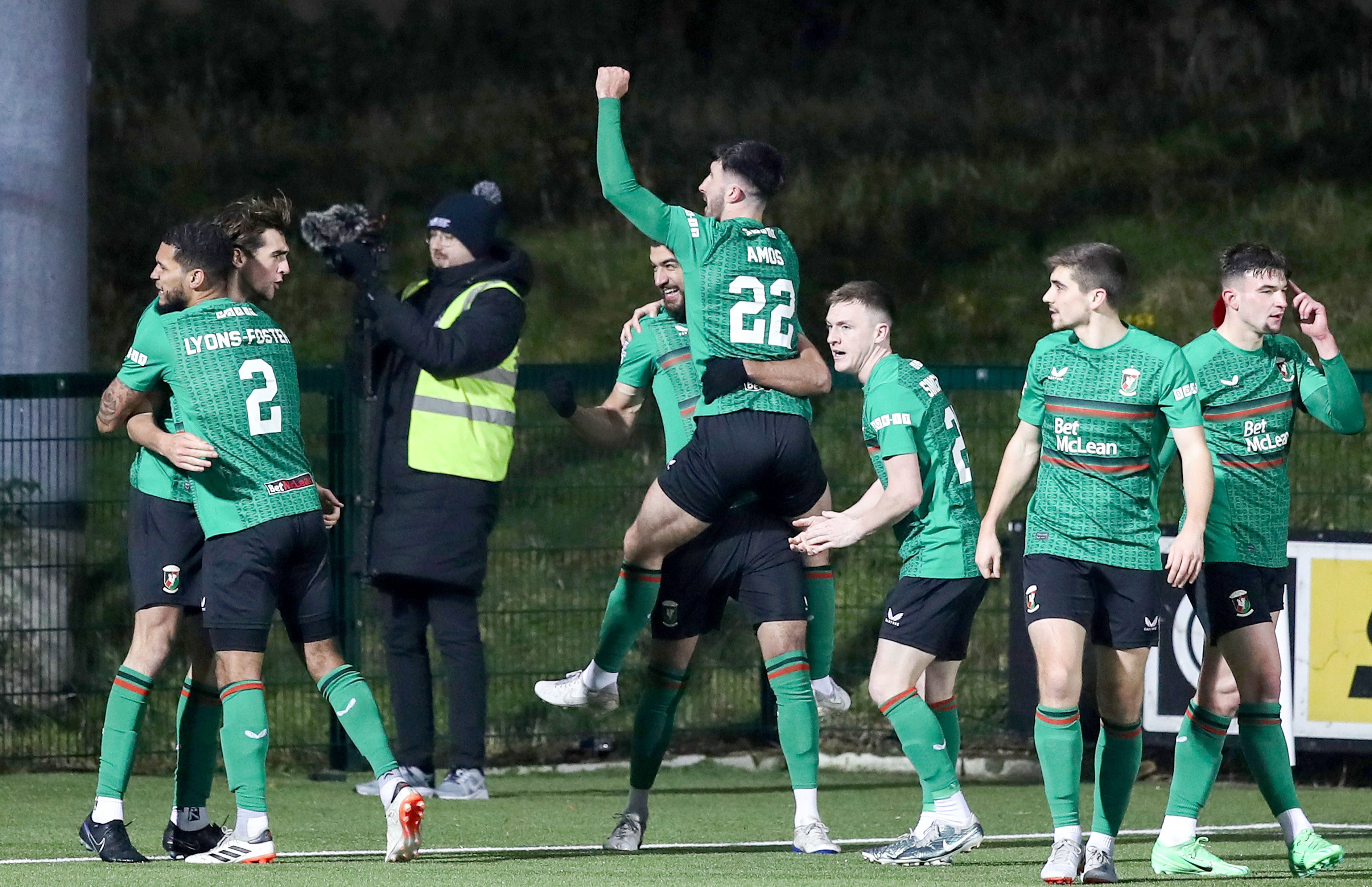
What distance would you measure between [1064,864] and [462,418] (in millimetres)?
3559

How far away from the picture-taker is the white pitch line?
6.65 meters

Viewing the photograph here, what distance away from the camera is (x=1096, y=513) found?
6062 millimetres

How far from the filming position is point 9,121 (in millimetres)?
10555

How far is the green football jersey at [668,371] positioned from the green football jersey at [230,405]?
68.6 inches

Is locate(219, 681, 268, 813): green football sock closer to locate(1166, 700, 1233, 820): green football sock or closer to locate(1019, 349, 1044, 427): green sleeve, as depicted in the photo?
locate(1019, 349, 1044, 427): green sleeve

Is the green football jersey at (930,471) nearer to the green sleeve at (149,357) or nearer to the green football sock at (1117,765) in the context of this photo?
the green football sock at (1117,765)

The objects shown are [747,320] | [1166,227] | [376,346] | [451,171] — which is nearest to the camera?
[747,320]

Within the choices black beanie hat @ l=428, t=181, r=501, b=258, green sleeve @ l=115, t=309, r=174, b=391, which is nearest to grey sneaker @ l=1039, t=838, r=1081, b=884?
green sleeve @ l=115, t=309, r=174, b=391

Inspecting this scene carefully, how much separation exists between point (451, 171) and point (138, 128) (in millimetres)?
3286

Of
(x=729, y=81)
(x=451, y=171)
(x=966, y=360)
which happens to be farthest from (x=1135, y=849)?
(x=729, y=81)

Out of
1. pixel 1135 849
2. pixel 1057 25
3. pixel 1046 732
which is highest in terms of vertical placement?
pixel 1057 25

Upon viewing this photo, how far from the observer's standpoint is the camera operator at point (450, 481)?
27.8ft

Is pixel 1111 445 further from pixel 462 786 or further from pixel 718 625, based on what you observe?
pixel 462 786

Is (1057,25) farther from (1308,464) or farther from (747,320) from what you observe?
(747,320)
